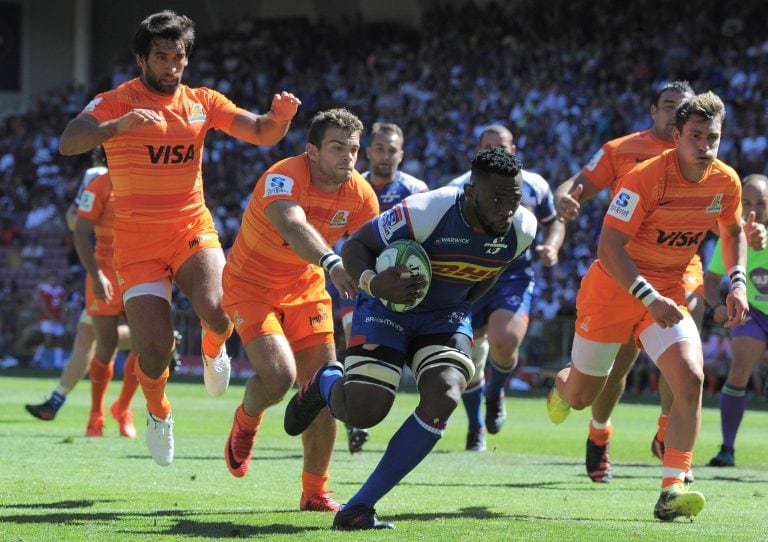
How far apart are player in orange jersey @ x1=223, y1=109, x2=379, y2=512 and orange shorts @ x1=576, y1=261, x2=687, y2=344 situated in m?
1.58

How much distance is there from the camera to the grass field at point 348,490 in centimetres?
688

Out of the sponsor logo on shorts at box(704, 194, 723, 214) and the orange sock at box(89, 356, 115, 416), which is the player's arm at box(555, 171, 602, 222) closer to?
the sponsor logo on shorts at box(704, 194, 723, 214)

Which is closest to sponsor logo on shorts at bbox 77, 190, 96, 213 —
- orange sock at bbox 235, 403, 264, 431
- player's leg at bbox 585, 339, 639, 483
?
orange sock at bbox 235, 403, 264, 431

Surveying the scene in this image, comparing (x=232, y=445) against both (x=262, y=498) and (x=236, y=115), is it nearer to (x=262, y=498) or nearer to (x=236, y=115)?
(x=262, y=498)

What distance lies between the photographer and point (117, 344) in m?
13.4

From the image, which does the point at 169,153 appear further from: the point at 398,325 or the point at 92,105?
the point at 398,325

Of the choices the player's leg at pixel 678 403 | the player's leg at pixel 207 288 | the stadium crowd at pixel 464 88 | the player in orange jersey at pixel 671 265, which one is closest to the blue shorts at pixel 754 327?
the player in orange jersey at pixel 671 265

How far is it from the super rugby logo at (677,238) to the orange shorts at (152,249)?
3.09 meters

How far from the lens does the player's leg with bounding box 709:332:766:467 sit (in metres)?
11.7

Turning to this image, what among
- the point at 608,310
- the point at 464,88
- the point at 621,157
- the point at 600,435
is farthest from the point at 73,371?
the point at 464,88

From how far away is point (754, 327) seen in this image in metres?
12.1

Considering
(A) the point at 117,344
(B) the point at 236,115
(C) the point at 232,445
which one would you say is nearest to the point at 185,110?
(B) the point at 236,115

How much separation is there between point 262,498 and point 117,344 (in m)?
5.43

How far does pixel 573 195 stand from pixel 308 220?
2082 mm
